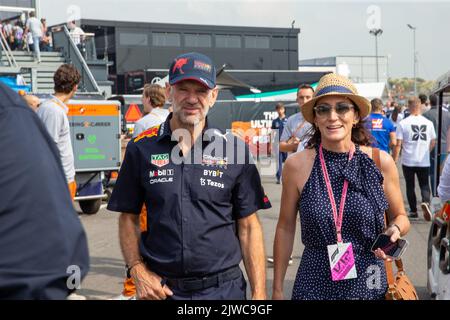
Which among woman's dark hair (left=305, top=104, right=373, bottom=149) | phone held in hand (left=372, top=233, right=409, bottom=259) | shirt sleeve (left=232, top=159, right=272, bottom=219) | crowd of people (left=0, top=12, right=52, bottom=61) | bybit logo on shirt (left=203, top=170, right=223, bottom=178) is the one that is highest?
crowd of people (left=0, top=12, right=52, bottom=61)

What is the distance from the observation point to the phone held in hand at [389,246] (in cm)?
304

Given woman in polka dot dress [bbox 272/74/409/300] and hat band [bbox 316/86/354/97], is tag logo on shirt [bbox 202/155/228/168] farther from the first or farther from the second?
hat band [bbox 316/86/354/97]

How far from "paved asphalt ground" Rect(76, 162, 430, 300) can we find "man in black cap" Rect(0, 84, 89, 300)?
4393 mm

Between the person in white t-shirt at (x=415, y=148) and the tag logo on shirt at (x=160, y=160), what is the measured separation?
8.11 metres

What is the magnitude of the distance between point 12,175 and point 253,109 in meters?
24.5

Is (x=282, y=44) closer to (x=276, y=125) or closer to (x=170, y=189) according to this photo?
(x=276, y=125)

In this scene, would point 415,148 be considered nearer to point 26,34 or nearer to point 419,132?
point 419,132

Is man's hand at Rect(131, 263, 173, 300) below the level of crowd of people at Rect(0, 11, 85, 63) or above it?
below

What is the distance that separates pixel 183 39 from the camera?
42062 millimetres

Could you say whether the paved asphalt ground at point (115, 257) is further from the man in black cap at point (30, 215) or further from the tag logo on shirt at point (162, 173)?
the man in black cap at point (30, 215)

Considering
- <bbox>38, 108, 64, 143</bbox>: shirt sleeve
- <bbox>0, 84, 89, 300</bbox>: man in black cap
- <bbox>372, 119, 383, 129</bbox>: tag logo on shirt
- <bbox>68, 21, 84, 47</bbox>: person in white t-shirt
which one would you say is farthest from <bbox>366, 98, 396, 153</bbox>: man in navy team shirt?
<bbox>68, 21, 84, 47</bbox>: person in white t-shirt

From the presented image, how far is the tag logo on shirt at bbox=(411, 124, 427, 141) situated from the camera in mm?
10680

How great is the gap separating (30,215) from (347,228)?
82.0 inches
